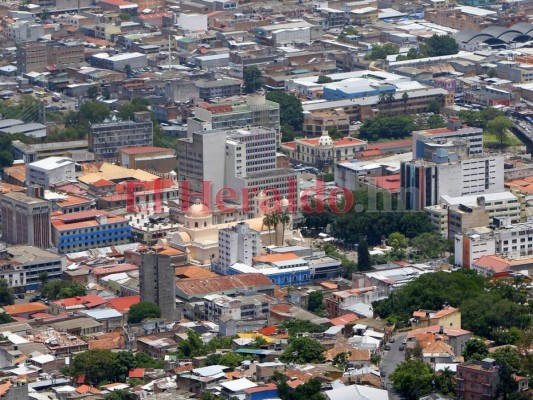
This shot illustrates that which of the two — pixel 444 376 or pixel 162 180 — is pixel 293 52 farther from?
pixel 444 376

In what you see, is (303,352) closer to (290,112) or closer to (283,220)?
(283,220)

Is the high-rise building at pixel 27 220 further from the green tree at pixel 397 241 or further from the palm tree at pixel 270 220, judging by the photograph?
A: the green tree at pixel 397 241

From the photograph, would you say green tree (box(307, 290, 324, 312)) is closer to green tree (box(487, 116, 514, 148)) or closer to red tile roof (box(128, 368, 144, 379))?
red tile roof (box(128, 368, 144, 379))

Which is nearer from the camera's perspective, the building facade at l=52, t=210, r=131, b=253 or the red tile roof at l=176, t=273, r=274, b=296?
the red tile roof at l=176, t=273, r=274, b=296

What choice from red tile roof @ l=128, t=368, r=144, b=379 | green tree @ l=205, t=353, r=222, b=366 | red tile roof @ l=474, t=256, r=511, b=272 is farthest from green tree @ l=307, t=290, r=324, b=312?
red tile roof @ l=128, t=368, r=144, b=379

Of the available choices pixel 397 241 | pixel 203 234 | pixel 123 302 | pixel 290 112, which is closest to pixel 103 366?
pixel 123 302
